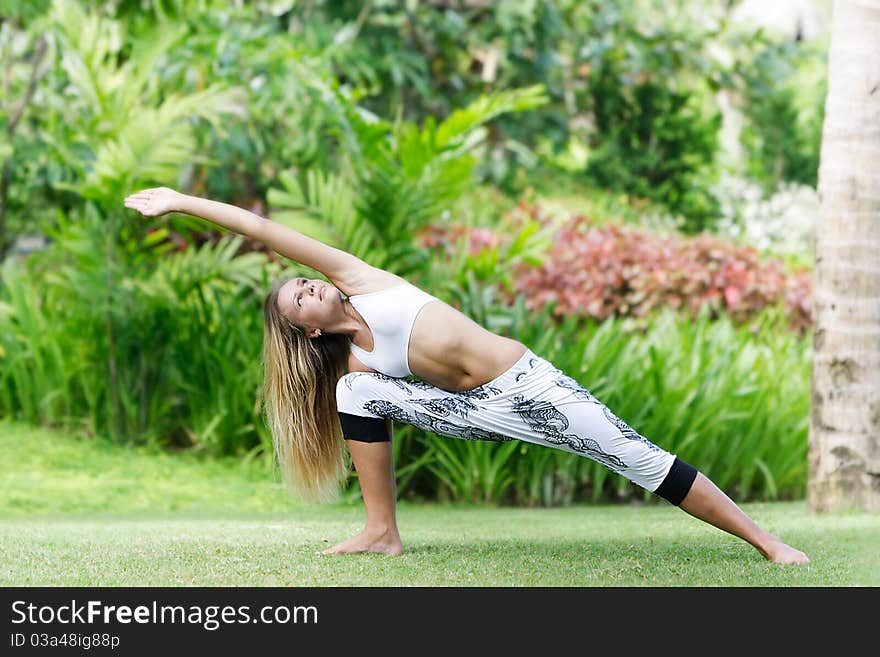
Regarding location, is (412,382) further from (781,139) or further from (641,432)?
(781,139)

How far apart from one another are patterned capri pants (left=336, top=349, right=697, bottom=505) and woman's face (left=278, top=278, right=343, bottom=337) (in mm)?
234

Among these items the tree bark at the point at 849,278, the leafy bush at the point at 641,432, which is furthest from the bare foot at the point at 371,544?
the tree bark at the point at 849,278

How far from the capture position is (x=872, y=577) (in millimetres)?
4035

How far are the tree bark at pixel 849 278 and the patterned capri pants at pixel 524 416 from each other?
1931 millimetres

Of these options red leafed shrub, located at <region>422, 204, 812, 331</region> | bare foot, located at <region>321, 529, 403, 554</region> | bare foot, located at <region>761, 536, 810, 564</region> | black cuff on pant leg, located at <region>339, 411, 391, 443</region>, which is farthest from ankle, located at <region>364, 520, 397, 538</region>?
red leafed shrub, located at <region>422, 204, 812, 331</region>

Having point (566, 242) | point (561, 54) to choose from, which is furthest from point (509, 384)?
point (561, 54)

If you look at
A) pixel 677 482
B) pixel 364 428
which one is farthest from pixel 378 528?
pixel 677 482

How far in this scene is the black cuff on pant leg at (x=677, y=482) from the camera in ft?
13.3

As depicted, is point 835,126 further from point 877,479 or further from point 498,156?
point 498,156

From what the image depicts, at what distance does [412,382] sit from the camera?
425 cm

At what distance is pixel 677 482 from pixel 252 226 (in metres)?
1.74

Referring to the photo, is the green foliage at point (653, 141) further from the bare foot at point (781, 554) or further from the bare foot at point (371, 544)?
the bare foot at point (371, 544)

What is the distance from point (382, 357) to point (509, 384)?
0.48m

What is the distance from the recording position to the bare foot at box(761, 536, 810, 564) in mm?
4129
